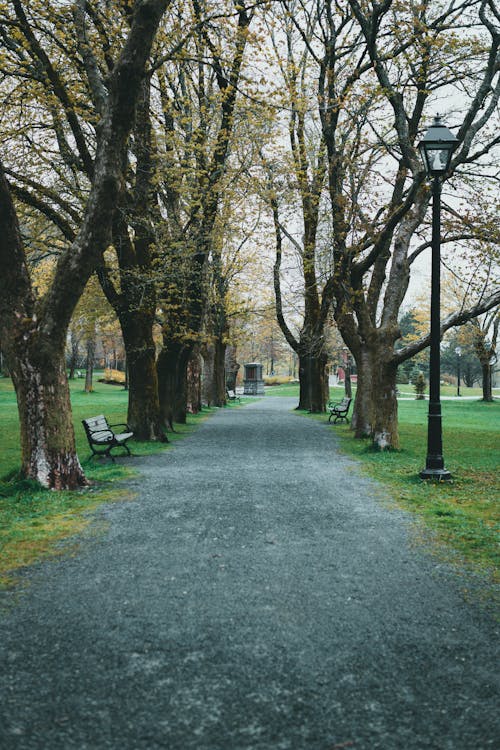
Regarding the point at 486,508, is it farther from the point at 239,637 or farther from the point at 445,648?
the point at 239,637

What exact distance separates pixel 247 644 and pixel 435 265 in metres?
8.21

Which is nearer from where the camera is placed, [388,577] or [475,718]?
[475,718]

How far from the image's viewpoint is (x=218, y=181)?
57.5 feet

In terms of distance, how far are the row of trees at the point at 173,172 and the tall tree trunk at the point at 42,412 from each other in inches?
0.8

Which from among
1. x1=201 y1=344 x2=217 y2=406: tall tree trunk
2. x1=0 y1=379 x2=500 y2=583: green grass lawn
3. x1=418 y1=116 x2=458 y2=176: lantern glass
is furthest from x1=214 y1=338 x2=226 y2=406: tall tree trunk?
x1=418 y1=116 x2=458 y2=176: lantern glass

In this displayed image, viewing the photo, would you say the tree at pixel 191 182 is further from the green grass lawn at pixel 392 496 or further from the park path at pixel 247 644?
the park path at pixel 247 644

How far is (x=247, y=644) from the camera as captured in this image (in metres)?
3.97

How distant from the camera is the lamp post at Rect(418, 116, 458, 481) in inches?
407

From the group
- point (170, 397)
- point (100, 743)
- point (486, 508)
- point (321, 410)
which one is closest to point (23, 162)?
point (170, 397)

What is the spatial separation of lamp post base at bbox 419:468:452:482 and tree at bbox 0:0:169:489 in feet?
19.1

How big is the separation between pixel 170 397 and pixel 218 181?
21.8ft

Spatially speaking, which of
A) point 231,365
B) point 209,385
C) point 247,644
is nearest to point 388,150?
point 247,644

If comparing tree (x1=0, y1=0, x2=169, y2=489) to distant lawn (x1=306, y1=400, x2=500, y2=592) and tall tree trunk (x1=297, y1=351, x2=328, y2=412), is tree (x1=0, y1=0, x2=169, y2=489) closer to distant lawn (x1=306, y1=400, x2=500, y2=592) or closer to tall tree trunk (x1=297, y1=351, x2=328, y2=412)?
distant lawn (x1=306, y1=400, x2=500, y2=592)

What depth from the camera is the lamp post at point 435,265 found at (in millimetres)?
10344
